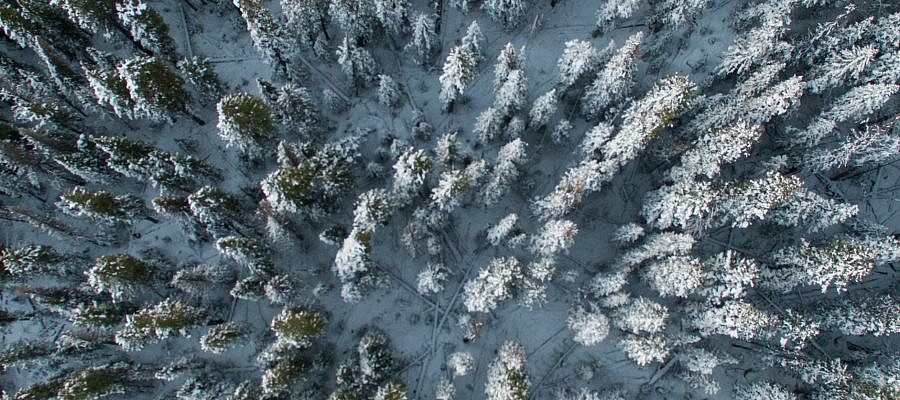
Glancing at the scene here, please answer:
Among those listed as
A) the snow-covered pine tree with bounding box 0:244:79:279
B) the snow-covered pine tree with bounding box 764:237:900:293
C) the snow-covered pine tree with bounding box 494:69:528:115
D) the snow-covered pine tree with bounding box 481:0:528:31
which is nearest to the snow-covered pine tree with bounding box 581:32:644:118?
the snow-covered pine tree with bounding box 494:69:528:115

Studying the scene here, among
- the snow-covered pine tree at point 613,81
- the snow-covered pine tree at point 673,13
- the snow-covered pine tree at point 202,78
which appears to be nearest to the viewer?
the snow-covered pine tree at point 613,81

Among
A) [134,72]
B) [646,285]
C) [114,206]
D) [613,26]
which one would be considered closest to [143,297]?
[114,206]

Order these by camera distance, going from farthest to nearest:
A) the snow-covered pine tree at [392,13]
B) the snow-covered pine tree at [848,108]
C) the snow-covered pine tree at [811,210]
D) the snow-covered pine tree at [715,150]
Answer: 1. the snow-covered pine tree at [392,13]
2. the snow-covered pine tree at [848,108]
3. the snow-covered pine tree at [811,210]
4. the snow-covered pine tree at [715,150]

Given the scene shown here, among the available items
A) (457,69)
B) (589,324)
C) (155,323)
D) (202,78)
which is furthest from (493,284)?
(202,78)

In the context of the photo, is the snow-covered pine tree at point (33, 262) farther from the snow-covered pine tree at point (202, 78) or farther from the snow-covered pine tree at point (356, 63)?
the snow-covered pine tree at point (356, 63)

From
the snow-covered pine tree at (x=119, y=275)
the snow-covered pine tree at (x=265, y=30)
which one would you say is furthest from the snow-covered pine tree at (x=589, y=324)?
the snow-covered pine tree at (x=119, y=275)

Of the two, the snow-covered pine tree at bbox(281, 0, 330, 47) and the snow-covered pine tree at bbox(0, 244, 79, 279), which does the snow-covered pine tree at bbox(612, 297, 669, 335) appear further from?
the snow-covered pine tree at bbox(0, 244, 79, 279)
